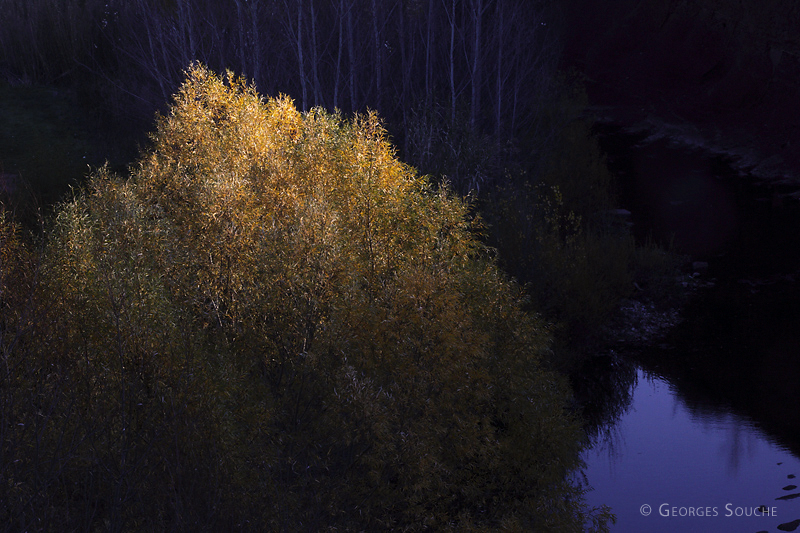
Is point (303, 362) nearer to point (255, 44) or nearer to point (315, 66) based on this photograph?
point (315, 66)

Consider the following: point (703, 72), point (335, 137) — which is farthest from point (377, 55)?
point (703, 72)

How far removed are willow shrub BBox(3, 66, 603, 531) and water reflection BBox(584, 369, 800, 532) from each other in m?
2.00

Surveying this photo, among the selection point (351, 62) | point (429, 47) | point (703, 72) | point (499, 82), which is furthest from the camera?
point (703, 72)

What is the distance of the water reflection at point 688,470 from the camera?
56.8 ft

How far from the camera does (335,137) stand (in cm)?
2072

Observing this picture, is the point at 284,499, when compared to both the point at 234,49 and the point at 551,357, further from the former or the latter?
the point at 234,49

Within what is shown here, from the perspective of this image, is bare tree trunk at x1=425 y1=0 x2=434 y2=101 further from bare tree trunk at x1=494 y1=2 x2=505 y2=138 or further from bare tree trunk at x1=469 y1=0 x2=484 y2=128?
bare tree trunk at x1=494 y1=2 x2=505 y2=138

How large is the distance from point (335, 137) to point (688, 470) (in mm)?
12706

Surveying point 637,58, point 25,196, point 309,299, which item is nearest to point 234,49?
point 25,196

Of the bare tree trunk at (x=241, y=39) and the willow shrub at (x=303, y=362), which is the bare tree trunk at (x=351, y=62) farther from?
the willow shrub at (x=303, y=362)

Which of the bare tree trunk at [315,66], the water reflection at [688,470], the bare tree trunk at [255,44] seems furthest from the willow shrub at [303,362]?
the bare tree trunk at [255,44]

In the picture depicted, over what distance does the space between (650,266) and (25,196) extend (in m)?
23.5

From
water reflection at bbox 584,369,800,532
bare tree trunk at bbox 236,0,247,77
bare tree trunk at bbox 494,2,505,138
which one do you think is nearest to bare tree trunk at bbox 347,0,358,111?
bare tree trunk at bbox 236,0,247,77

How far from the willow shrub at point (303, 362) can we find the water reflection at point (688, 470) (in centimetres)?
200
